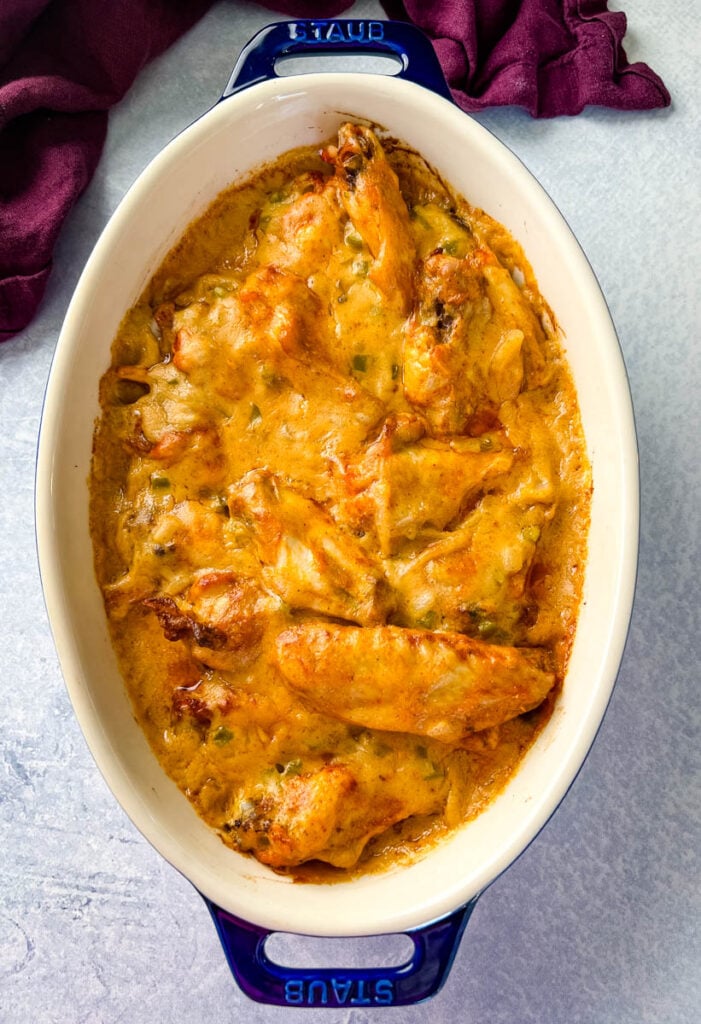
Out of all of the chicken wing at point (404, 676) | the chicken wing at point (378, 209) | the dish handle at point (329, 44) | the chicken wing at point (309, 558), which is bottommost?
the chicken wing at point (404, 676)

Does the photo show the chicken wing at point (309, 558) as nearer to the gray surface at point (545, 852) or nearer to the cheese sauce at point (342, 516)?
the cheese sauce at point (342, 516)

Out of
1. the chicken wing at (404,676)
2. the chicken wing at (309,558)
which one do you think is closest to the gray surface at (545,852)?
the chicken wing at (404,676)

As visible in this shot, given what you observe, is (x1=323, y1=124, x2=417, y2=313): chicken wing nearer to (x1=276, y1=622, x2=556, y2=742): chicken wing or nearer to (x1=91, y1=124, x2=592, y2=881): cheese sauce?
(x1=91, y1=124, x2=592, y2=881): cheese sauce

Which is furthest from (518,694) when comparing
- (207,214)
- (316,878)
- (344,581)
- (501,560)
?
(207,214)

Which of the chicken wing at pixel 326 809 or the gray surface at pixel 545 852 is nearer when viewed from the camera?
the chicken wing at pixel 326 809

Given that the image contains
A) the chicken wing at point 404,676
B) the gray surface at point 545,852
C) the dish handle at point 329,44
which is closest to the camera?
the chicken wing at point 404,676

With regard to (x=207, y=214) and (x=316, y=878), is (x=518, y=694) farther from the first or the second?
(x=207, y=214)
